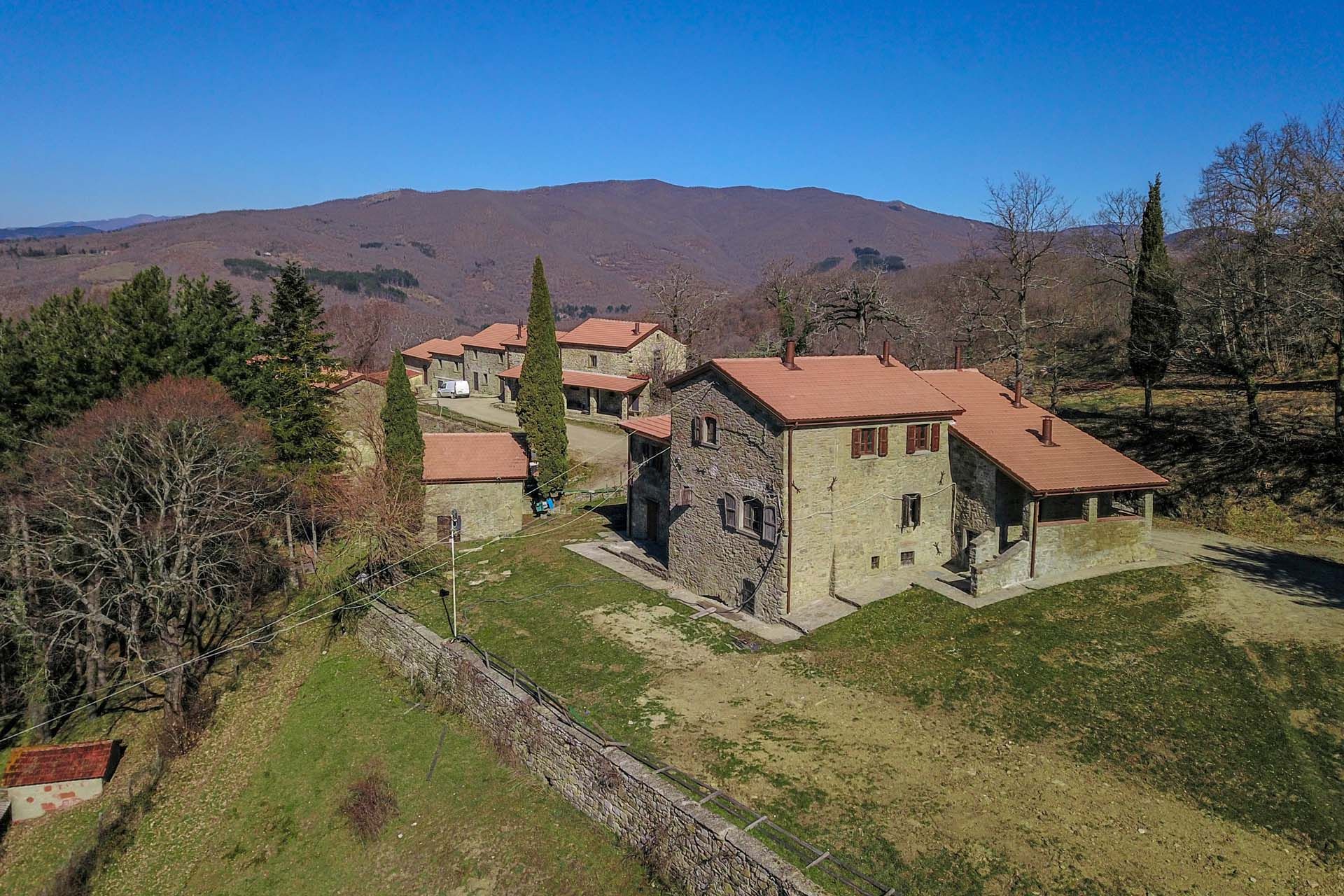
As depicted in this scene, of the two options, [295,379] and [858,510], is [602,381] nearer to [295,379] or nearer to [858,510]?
[295,379]

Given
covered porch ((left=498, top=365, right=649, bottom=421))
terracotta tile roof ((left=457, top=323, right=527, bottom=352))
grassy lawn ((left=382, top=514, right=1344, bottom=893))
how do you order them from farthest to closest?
terracotta tile roof ((left=457, top=323, right=527, bottom=352)) < covered porch ((left=498, top=365, right=649, bottom=421)) < grassy lawn ((left=382, top=514, right=1344, bottom=893))

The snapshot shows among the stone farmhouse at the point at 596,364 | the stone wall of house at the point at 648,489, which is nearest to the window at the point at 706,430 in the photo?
the stone wall of house at the point at 648,489

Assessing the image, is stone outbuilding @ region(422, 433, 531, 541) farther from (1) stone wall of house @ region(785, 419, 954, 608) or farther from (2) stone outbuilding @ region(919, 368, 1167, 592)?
(2) stone outbuilding @ region(919, 368, 1167, 592)

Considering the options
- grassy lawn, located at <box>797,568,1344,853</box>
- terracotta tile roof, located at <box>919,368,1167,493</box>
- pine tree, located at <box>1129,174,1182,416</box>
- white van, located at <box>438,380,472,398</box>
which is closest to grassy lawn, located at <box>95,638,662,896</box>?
grassy lawn, located at <box>797,568,1344,853</box>

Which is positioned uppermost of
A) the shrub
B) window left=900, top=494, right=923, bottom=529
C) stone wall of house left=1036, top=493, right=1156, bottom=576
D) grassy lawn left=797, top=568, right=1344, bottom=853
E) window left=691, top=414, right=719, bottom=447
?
window left=691, top=414, right=719, bottom=447

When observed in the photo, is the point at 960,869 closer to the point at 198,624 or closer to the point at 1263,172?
the point at 198,624

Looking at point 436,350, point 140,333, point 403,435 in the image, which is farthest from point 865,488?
point 436,350

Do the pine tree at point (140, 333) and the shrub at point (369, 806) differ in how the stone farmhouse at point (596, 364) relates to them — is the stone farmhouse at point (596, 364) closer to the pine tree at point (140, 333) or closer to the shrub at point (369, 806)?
the pine tree at point (140, 333)

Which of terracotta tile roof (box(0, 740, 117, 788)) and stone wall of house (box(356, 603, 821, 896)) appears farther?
terracotta tile roof (box(0, 740, 117, 788))
